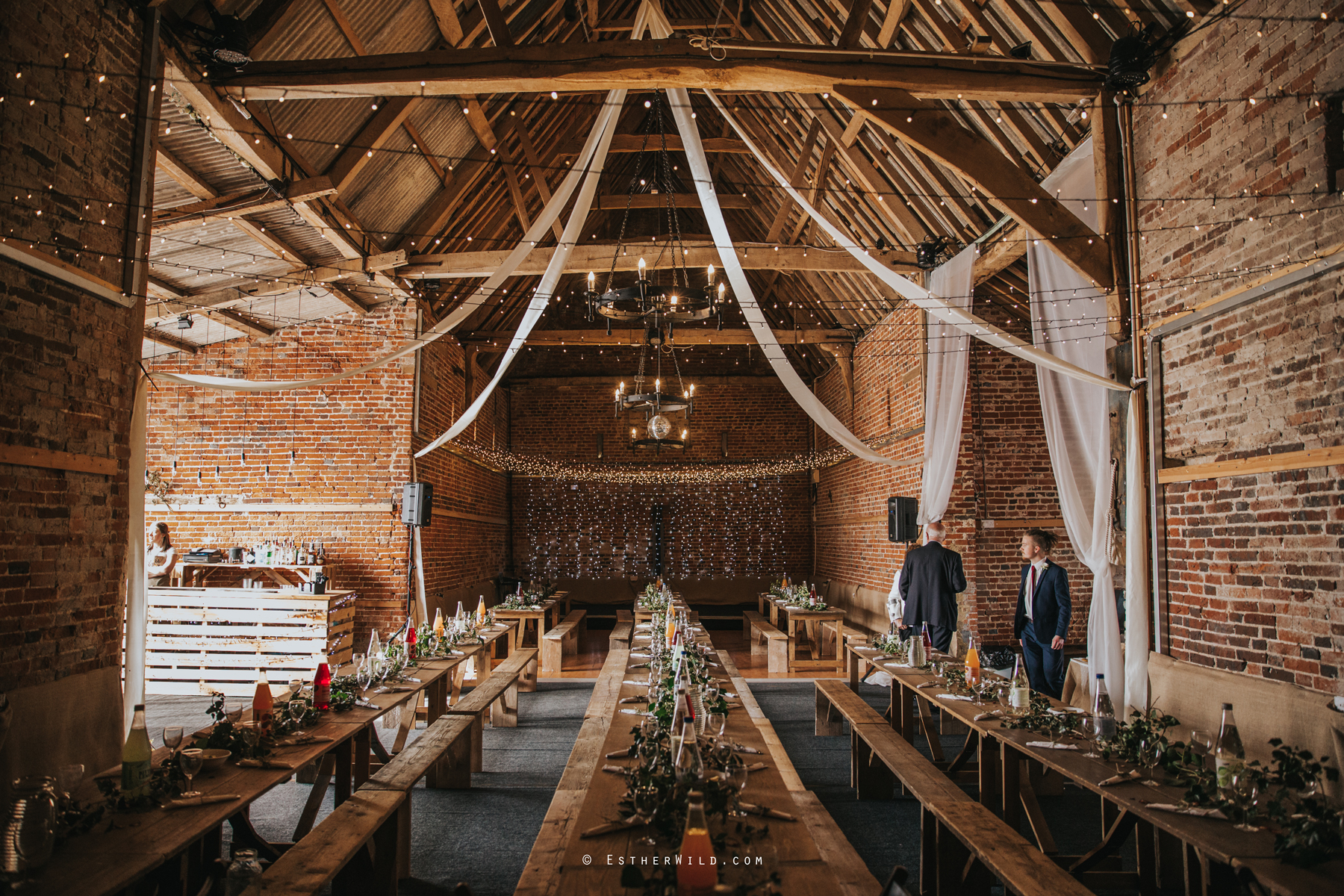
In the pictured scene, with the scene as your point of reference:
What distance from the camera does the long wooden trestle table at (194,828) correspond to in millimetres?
2029

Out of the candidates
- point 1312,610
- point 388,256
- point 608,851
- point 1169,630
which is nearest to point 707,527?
point 388,256

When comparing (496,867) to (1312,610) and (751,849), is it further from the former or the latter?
(1312,610)

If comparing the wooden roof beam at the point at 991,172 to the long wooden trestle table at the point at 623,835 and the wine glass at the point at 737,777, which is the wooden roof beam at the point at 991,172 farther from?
the wine glass at the point at 737,777

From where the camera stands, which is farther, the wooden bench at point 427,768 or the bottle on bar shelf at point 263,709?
the wooden bench at point 427,768

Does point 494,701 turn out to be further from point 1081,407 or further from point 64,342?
point 1081,407

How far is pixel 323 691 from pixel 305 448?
577cm

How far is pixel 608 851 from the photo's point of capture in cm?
221

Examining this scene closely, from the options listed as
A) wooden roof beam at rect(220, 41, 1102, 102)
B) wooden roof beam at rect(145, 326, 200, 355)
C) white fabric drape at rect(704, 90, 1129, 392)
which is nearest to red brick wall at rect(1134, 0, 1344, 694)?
white fabric drape at rect(704, 90, 1129, 392)

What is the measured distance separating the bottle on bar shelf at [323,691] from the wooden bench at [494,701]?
100cm

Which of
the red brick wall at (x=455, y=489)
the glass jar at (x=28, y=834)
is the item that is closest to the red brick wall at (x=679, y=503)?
the red brick wall at (x=455, y=489)

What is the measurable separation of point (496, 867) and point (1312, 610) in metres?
3.77

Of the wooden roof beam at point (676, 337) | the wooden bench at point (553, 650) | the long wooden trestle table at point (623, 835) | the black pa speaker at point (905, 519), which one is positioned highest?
the wooden roof beam at point (676, 337)

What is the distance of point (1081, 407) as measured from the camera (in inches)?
197

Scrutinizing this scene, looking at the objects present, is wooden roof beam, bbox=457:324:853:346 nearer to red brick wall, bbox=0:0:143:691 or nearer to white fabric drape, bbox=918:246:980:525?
white fabric drape, bbox=918:246:980:525
